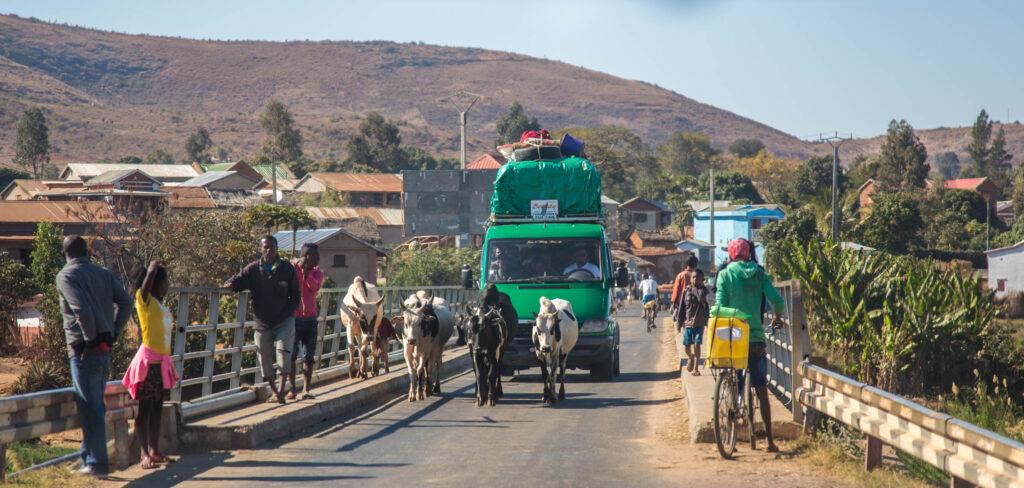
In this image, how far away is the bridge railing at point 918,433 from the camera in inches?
255

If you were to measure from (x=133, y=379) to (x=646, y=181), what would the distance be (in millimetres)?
125929

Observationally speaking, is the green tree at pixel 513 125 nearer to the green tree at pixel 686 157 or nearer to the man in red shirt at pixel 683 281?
the green tree at pixel 686 157

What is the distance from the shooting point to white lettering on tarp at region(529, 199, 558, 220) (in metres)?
18.0

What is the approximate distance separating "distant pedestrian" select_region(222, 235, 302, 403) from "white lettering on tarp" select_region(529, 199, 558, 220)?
6.85m

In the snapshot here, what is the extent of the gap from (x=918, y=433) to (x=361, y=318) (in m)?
9.52

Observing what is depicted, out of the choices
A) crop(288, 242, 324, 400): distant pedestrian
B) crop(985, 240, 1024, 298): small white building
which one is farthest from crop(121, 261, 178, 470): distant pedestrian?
crop(985, 240, 1024, 298): small white building

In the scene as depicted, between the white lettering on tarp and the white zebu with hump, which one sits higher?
the white lettering on tarp

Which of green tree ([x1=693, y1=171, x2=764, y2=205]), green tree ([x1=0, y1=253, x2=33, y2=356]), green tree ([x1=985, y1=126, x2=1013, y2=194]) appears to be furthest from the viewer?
green tree ([x1=985, y1=126, x2=1013, y2=194])

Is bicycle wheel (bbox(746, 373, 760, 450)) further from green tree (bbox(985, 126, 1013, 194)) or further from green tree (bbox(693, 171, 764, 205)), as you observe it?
green tree (bbox(985, 126, 1013, 194))

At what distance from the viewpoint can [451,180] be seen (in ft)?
232

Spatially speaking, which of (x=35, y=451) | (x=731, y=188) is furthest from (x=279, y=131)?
(x=35, y=451)

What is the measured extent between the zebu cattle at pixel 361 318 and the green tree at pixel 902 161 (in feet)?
312

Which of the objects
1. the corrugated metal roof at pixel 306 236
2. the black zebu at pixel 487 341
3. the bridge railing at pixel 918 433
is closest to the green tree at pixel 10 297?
the corrugated metal roof at pixel 306 236

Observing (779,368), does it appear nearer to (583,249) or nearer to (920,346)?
(583,249)
